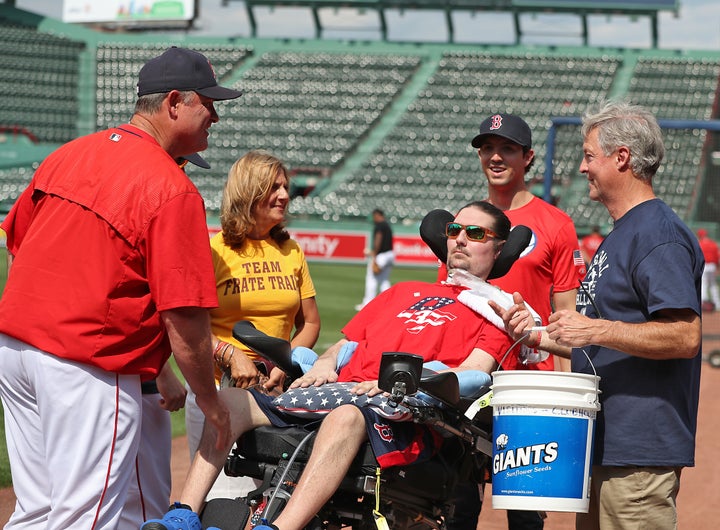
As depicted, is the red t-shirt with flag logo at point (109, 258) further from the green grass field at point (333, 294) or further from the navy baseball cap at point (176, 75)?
the green grass field at point (333, 294)

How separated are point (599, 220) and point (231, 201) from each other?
25751 mm

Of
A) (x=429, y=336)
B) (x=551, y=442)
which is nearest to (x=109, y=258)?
(x=429, y=336)

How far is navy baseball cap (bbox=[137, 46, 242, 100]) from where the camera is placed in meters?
3.61

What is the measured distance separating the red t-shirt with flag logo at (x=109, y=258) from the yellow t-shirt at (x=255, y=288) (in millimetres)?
1080

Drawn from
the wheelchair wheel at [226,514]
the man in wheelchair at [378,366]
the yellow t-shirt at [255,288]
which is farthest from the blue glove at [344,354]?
the wheelchair wheel at [226,514]

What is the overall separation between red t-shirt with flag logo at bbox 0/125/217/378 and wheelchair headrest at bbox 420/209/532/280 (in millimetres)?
1513

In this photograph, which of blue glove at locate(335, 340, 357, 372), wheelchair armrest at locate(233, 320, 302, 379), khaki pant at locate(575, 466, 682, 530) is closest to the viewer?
khaki pant at locate(575, 466, 682, 530)

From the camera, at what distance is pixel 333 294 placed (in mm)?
21609

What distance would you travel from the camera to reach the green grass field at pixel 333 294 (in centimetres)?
933

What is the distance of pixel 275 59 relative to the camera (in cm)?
4259

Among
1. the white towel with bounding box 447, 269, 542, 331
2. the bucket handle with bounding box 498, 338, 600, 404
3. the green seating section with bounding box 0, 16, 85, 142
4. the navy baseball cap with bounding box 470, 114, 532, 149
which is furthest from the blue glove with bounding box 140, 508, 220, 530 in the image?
the green seating section with bounding box 0, 16, 85, 142

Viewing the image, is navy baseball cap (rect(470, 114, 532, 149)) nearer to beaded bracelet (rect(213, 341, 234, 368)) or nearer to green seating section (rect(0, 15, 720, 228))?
beaded bracelet (rect(213, 341, 234, 368))

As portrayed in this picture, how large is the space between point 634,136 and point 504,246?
108 centimetres

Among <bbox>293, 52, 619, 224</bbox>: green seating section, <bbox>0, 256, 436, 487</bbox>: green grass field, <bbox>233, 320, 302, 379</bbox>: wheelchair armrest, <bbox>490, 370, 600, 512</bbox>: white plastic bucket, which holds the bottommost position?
<bbox>0, 256, 436, 487</bbox>: green grass field
